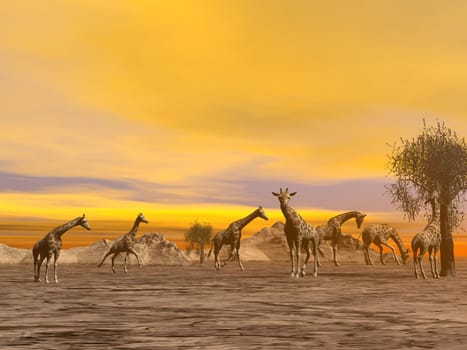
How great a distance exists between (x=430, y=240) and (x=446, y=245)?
332 cm

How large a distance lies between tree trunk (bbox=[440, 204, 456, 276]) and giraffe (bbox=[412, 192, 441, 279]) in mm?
1121

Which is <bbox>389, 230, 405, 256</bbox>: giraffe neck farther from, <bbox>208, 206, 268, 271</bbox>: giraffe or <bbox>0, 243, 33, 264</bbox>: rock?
<bbox>0, 243, 33, 264</bbox>: rock

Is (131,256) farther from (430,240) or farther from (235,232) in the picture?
(430,240)

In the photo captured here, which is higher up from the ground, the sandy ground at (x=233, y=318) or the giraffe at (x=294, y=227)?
the giraffe at (x=294, y=227)

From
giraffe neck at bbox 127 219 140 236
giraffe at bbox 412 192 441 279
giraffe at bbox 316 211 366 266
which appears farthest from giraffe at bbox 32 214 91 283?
giraffe at bbox 316 211 366 266

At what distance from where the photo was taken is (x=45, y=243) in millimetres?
28406

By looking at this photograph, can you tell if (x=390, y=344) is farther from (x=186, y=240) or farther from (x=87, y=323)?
(x=186, y=240)

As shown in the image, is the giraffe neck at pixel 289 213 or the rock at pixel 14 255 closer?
the giraffe neck at pixel 289 213

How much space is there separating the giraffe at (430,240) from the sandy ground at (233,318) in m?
7.75

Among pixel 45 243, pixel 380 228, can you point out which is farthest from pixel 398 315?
pixel 380 228

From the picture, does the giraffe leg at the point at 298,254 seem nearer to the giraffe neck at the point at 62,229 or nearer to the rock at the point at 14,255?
the giraffe neck at the point at 62,229

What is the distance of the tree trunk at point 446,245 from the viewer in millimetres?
33500

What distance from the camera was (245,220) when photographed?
38.8 metres

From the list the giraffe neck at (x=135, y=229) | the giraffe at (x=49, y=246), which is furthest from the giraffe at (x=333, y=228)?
the giraffe at (x=49, y=246)
